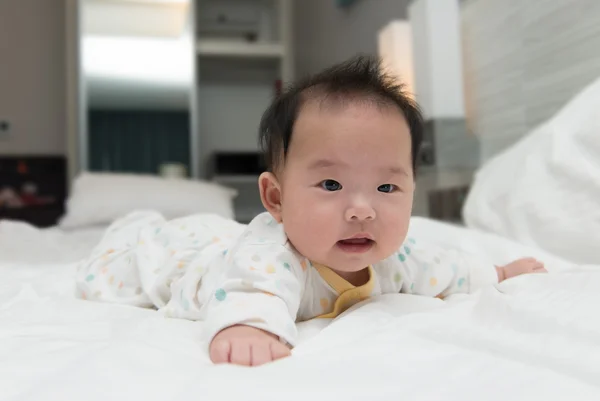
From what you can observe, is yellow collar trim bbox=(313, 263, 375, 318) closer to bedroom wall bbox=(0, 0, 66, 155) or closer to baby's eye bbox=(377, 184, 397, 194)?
baby's eye bbox=(377, 184, 397, 194)

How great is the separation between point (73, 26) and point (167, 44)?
602 mm

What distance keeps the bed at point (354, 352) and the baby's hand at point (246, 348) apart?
23 mm

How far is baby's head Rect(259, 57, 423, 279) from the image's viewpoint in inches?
25.4

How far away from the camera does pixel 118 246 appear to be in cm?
109

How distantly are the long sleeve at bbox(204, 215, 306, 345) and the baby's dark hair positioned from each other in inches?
4.4

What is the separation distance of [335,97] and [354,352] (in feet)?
1.01

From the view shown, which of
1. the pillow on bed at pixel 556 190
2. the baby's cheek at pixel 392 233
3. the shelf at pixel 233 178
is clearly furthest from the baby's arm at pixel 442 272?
the shelf at pixel 233 178

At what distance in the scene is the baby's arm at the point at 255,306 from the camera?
1.72ft

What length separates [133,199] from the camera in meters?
2.50

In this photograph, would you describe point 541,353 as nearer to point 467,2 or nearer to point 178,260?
point 178,260

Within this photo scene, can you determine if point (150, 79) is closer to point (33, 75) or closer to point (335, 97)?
point (33, 75)

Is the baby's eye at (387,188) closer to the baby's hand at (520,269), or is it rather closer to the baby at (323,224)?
the baby at (323,224)

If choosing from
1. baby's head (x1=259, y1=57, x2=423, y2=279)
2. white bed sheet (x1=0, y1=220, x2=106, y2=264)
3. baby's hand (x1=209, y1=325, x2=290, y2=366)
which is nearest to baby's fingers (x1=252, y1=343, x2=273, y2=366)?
baby's hand (x1=209, y1=325, x2=290, y2=366)

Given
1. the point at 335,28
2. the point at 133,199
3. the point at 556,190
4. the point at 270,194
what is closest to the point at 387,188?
the point at 270,194
